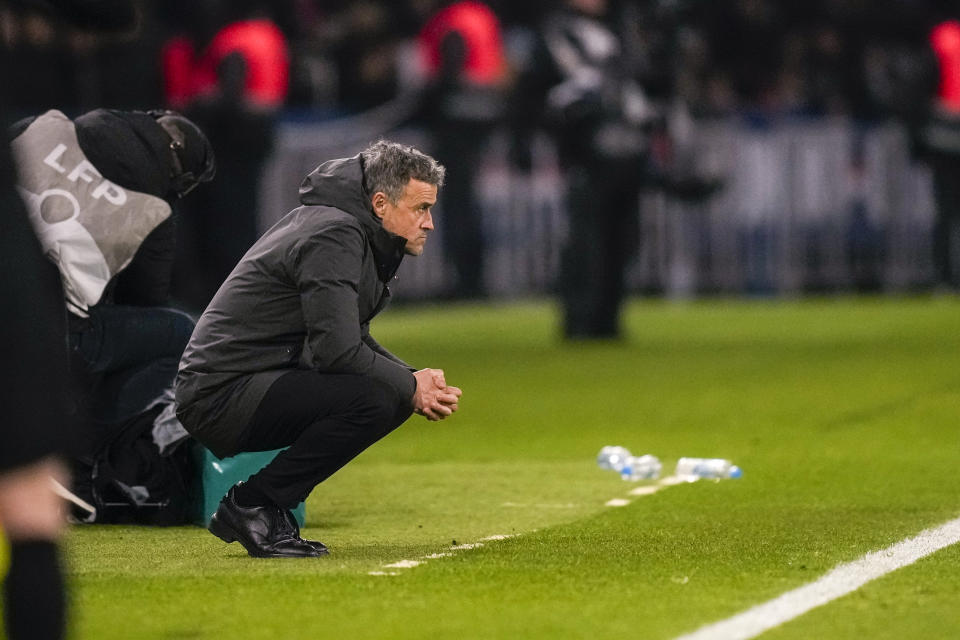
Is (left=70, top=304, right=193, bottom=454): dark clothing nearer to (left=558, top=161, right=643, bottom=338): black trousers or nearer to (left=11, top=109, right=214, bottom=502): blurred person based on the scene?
(left=11, top=109, right=214, bottom=502): blurred person

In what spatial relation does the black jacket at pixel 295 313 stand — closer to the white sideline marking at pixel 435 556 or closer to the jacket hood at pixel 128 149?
the white sideline marking at pixel 435 556

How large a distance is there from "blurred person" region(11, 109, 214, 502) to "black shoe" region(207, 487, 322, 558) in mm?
1300

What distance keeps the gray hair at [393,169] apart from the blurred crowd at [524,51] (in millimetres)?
10124

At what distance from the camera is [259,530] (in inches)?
268

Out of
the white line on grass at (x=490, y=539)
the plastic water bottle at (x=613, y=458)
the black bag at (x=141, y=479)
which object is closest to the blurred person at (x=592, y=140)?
the plastic water bottle at (x=613, y=458)

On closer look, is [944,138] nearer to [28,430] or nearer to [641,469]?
[641,469]

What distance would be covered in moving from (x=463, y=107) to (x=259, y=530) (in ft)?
47.8

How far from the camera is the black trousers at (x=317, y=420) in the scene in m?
6.75

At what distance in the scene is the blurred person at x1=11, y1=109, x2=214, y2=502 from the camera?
8008 millimetres

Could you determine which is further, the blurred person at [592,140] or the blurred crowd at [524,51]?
the blurred crowd at [524,51]

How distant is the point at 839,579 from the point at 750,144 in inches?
637

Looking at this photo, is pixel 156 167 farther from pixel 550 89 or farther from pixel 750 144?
pixel 750 144

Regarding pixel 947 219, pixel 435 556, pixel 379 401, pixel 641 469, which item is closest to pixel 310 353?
pixel 379 401

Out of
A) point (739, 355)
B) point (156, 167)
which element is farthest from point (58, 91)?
point (156, 167)
